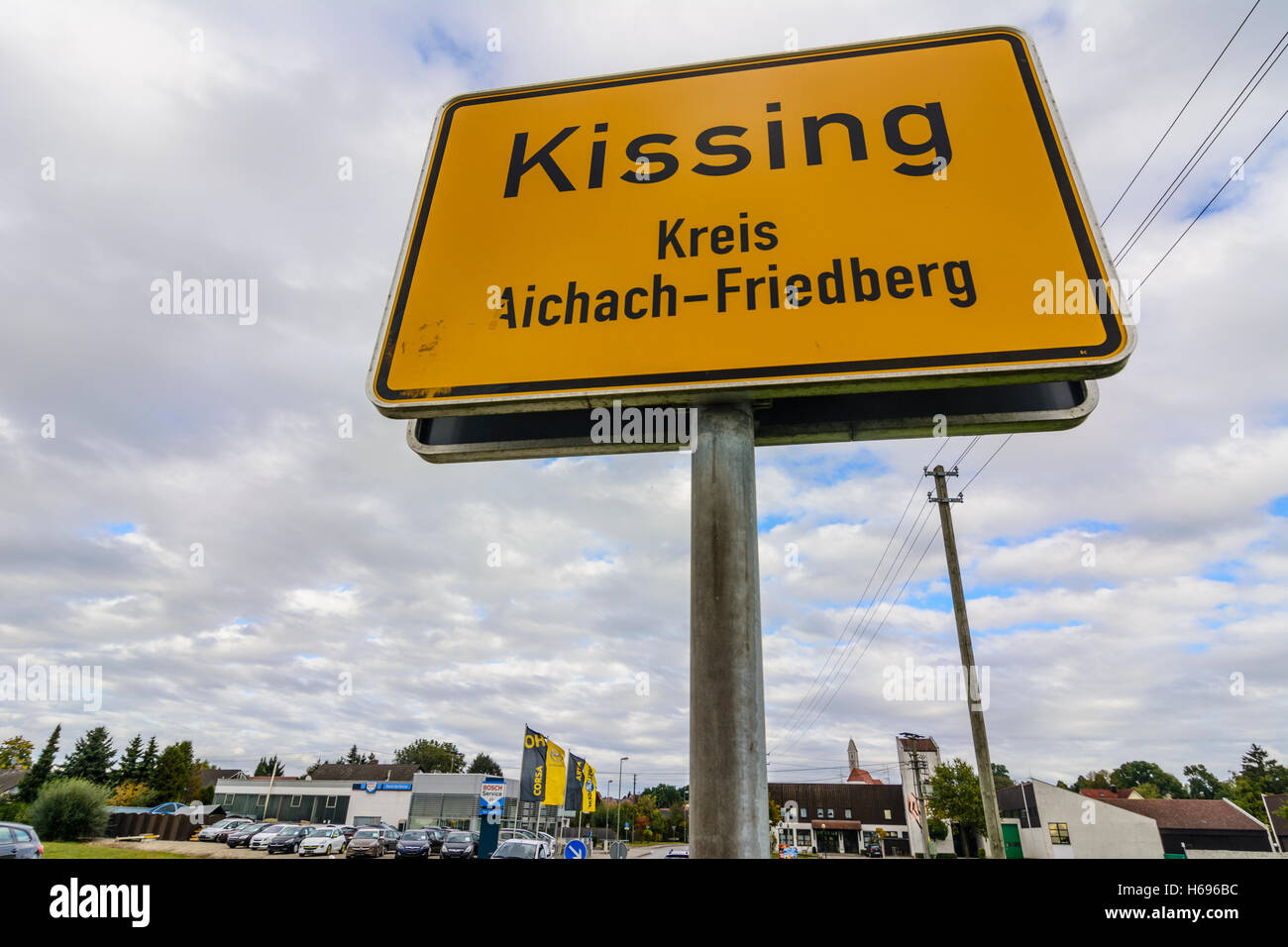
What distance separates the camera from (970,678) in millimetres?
14320

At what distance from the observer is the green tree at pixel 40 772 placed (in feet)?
129

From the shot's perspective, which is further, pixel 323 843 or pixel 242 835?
pixel 242 835

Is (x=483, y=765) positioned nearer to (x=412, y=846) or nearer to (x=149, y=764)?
(x=149, y=764)

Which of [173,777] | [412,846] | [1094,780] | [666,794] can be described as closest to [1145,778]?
[1094,780]

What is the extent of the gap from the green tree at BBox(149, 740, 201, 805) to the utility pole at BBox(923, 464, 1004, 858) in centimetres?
6826

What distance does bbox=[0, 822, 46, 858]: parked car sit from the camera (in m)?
9.70

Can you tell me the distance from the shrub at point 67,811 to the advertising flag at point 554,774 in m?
15.7

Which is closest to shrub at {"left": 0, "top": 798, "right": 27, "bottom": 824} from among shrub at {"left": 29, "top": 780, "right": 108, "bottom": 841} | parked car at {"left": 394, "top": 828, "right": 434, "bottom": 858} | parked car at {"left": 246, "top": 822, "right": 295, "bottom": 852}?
shrub at {"left": 29, "top": 780, "right": 108, "bottom": 841}

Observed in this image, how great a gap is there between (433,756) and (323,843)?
247 feet

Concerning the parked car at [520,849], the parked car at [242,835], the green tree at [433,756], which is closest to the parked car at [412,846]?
the parked car at [520,849]

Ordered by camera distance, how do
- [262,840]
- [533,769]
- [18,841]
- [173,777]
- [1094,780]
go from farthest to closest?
1. [1094,780]
2. [173,777]
3. [262,840]
4. [533,769]
5. [18,841]
